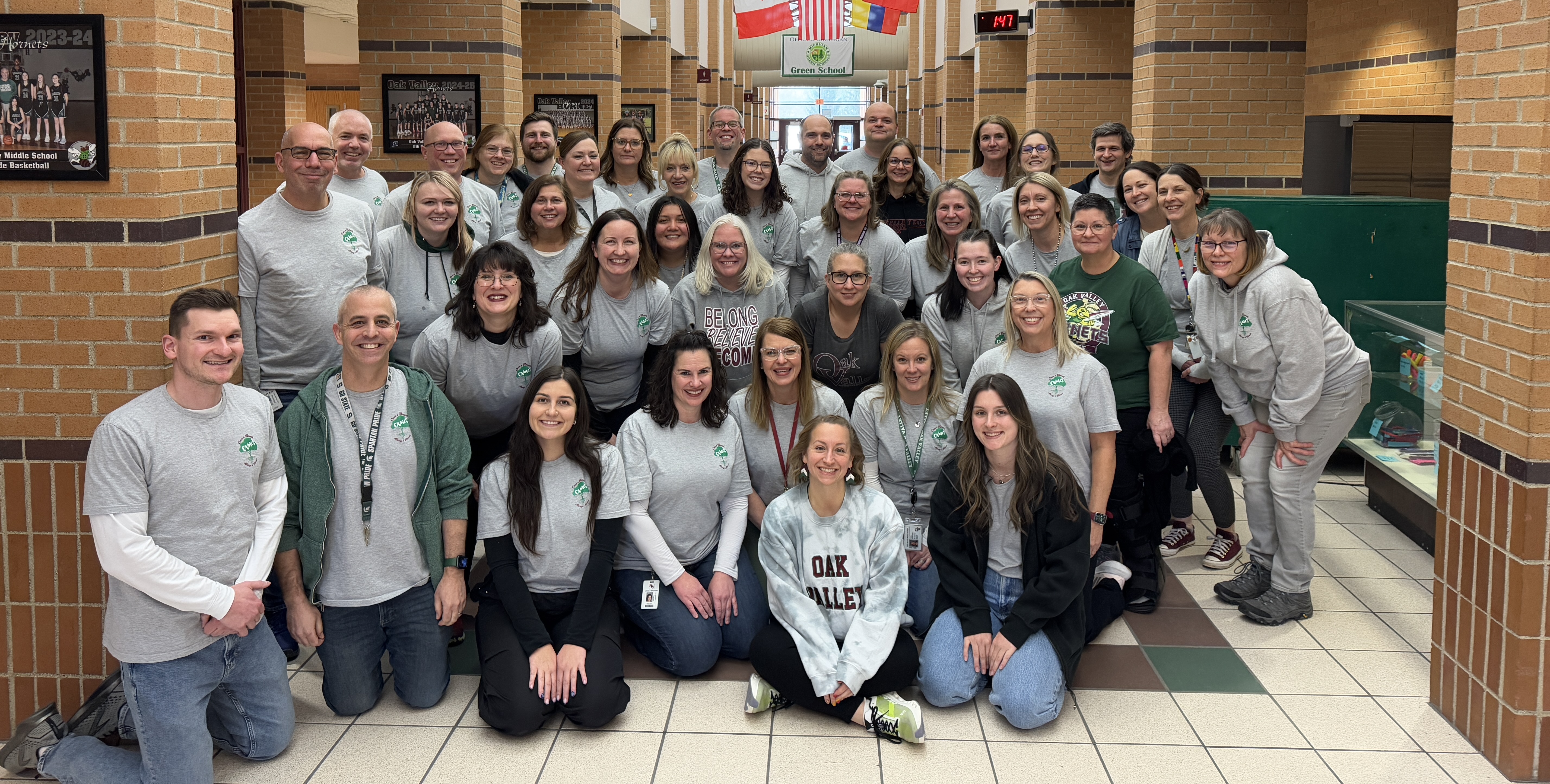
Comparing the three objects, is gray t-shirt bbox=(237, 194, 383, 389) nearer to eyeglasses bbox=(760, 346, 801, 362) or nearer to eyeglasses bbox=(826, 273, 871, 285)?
eyeglasses bbox=(760, 346, 801, 362)

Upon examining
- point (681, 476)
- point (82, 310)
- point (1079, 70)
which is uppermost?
point (1079, 70)

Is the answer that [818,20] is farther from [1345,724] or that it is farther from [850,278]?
[1345,724]

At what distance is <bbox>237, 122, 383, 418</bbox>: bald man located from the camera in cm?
444

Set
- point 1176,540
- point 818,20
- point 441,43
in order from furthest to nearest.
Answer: point 818,20 → point 441,43 → point 1176,540

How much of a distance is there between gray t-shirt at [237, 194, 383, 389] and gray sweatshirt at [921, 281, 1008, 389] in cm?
246

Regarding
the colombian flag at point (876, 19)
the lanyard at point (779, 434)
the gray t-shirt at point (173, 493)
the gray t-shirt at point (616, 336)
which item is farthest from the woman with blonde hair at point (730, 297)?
the colombian flag at point (876, 19)

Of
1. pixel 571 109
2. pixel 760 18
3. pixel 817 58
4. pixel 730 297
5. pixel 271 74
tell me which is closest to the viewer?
pixel 730 297

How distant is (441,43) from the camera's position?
28.6ft

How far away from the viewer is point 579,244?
223 inches

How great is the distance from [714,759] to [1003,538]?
1373 mm

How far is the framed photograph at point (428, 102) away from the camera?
28.7 feet

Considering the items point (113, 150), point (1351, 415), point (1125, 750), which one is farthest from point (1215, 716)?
point (113, 150)

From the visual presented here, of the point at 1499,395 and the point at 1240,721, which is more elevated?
the point at 1499,395

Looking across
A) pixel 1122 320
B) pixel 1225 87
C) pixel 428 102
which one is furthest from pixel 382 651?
pixel 1225 87
